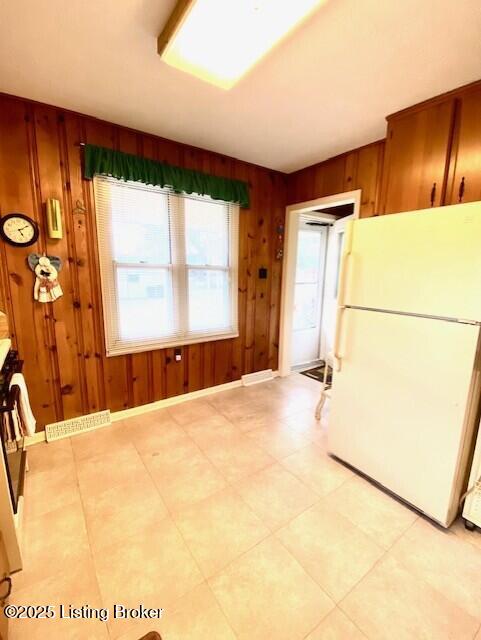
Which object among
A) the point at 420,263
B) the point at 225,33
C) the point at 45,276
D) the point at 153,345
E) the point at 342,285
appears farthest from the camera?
the point at 153,345

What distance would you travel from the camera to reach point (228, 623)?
1.16m

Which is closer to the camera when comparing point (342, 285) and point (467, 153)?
point (467, 153)

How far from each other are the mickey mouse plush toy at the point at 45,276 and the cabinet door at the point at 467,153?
292cm

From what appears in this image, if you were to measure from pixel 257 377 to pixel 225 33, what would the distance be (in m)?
3.15

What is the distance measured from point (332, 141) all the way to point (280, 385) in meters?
2.69

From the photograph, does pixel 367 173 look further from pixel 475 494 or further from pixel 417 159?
pixel 475 494

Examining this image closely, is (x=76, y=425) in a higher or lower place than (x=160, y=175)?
lower

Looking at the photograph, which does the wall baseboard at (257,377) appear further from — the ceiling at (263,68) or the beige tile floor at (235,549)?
the ceiling at (263,68)

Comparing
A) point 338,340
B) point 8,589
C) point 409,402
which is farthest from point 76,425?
point 409,402

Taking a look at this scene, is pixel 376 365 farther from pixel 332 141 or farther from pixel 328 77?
pixel 332 141

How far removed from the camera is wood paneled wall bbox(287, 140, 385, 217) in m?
2.60

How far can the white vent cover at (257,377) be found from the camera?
3557 millimetres

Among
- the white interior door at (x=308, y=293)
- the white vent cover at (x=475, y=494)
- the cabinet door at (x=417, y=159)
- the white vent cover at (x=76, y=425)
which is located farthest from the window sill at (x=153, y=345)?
the white vent cover at (x=475, y=494)

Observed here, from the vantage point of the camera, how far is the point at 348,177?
2812mm
